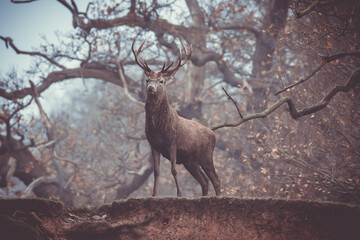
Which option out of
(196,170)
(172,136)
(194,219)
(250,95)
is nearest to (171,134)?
(172,136)

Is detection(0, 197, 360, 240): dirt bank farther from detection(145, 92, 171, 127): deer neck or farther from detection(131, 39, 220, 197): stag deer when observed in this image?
detection(145, 92, 171, 127): deer neck

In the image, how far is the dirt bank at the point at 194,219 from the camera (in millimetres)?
4828

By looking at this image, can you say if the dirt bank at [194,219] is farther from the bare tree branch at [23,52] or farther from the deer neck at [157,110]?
the bare tree branch at [23,52]

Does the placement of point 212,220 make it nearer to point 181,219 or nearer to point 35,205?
point 181,219

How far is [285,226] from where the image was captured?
5.05 m

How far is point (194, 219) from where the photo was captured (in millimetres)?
5305

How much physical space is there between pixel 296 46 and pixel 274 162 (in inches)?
165

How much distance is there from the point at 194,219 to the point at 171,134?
6.69ft

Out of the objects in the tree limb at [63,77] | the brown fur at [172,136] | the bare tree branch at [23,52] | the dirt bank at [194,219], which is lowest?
the dirt bank at [194,219]

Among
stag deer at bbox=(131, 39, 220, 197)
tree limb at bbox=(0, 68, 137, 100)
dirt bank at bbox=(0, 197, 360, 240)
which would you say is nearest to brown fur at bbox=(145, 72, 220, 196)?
stag deer at bbox=(131, 39, 220, 197)

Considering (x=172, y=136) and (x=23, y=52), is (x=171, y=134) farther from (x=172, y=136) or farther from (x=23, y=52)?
(x=23, y=52)

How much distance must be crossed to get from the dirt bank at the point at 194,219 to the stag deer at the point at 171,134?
1.26m

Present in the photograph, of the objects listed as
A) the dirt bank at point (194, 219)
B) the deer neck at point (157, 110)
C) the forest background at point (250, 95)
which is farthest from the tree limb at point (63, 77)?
the dirt bank at point (194, 219)

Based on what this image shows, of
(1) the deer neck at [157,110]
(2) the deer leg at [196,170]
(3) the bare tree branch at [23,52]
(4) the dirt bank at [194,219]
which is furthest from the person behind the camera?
(3) the bare tree branch at [23,52]
